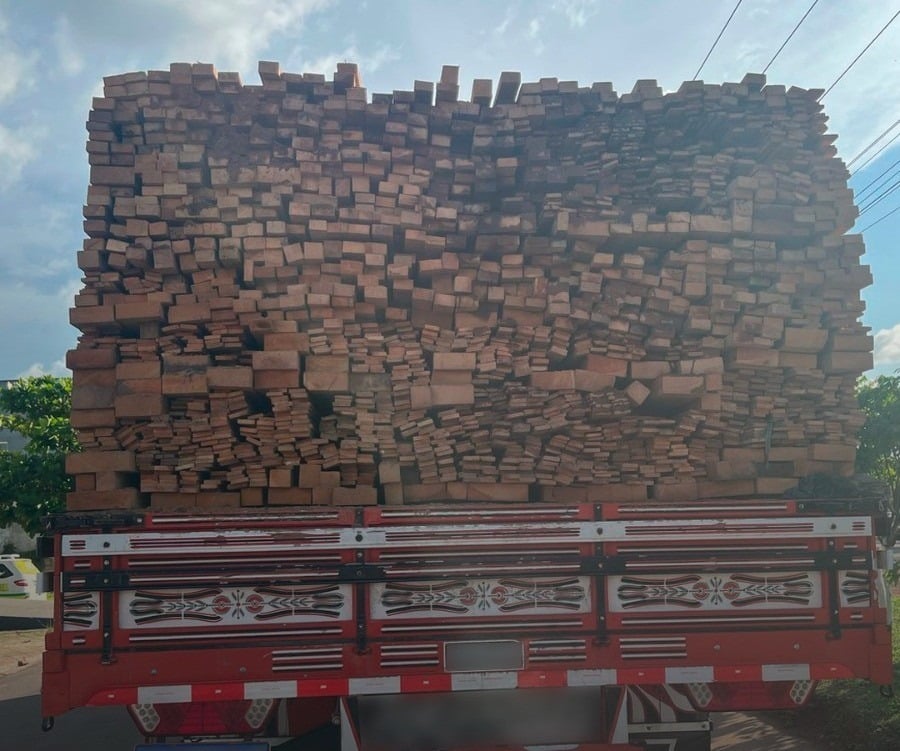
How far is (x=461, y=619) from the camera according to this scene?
400cm

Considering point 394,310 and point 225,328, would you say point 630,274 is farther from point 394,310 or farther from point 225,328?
point 225,328

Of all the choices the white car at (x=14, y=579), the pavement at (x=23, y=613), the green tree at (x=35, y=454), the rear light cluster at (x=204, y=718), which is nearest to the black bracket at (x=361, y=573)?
the rear light cluster at (x=204, y=718)

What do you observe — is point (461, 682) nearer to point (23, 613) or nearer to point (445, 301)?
point (445, 301)

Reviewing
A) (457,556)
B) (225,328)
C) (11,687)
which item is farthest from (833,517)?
(11,687)

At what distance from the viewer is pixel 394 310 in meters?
4.52

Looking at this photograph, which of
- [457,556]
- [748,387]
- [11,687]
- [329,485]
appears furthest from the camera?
[11,687]

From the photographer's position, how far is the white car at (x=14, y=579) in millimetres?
17312

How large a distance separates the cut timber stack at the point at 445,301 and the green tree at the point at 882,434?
7.44 ft

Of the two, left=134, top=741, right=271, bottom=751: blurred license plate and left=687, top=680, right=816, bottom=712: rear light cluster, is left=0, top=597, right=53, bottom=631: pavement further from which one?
left=687, top=680, right=816, bottom=712: rear light cluster

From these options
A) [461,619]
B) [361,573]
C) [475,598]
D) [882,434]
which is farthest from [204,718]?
[882,434]

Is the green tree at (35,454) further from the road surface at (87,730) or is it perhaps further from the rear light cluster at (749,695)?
the rear light cluster at (749,695)

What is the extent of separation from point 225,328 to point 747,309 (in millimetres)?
3165

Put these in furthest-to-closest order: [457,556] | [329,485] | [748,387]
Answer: [748,387]
[329,485]
[457,556]

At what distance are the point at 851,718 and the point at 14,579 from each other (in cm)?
1746
